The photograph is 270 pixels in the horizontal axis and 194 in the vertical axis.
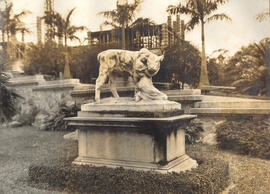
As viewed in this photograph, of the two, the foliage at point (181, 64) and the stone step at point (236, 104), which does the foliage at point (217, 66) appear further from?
the stone step at point (236, 104)

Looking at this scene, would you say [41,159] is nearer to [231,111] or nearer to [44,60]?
[231,111]

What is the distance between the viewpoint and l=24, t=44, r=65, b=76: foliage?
544 inches

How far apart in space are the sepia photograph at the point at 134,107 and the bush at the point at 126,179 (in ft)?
0.06

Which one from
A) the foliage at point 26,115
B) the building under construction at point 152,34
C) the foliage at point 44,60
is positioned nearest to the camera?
the building under construction at point 152,34

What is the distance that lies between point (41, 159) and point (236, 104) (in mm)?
5289

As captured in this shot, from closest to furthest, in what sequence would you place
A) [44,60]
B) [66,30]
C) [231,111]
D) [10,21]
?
[231,111]
[10,21]
[66,30]
[44,60]

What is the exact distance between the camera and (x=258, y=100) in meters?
6.86

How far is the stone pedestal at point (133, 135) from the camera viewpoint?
4945mm

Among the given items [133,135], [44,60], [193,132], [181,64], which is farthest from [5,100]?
[44,60]

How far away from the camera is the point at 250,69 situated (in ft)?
23.0

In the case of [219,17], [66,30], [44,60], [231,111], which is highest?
[66,30]

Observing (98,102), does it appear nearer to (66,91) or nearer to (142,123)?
(142,123)

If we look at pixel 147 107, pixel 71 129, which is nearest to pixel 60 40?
pixel 71 129

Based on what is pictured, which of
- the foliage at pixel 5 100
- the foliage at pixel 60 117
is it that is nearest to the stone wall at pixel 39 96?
the foliage at pixel 60 117
